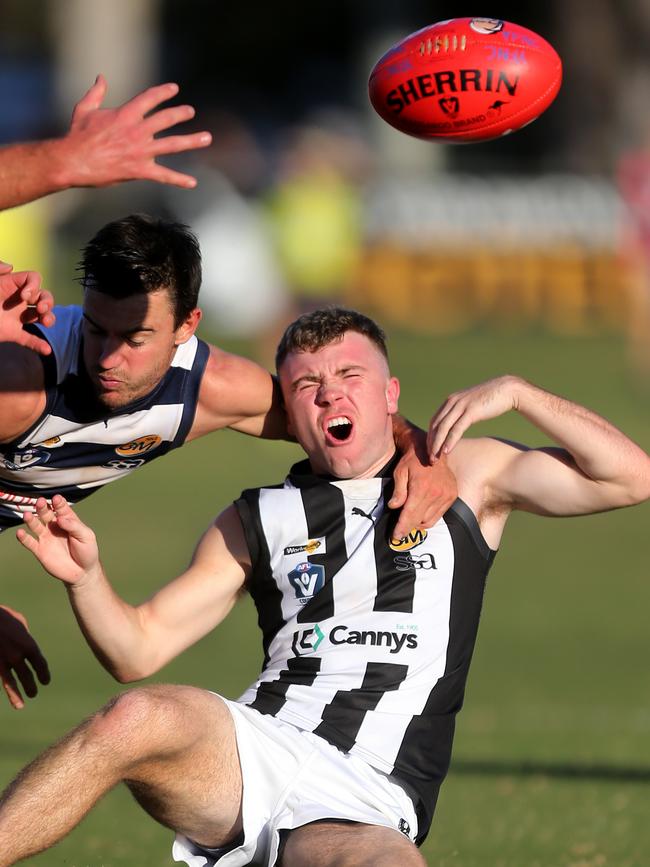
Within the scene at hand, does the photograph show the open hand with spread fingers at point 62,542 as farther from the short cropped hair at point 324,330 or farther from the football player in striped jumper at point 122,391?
the short cropped hair at point 324,330

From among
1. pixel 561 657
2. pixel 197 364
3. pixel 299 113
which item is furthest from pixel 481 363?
pixel 299 113

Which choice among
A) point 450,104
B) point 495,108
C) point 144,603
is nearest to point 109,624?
point 144,603

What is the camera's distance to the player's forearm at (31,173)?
4.53 meters

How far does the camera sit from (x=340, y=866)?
4641 mm

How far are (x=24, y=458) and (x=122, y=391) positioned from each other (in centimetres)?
48

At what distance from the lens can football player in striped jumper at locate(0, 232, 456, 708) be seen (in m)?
5.66

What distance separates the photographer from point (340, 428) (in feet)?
18.2

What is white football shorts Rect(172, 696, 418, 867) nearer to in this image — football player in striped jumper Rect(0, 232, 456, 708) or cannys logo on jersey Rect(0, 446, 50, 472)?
football player in striped jumper Rect(0, 232, 456, 708)

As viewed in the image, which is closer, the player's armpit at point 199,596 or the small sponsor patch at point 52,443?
the player's armpit at point 199,596

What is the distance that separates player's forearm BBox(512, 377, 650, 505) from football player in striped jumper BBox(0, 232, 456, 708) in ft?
1.24

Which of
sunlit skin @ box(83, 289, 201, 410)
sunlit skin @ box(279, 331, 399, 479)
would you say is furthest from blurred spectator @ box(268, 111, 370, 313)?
sunlit skin @ box(279, 331, 399, 479)

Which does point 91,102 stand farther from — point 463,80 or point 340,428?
point 463,80

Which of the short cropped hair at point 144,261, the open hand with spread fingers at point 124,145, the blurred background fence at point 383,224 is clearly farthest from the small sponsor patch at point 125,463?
the blurred background fence at point 383,224

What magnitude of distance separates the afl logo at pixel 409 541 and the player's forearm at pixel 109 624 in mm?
885
